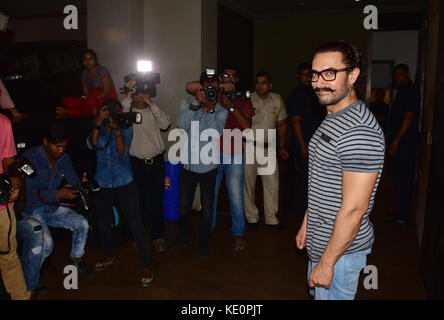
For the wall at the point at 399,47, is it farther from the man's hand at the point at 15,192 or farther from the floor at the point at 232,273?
the man's hand at the point at 15,192

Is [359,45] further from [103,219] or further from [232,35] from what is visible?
[103,219]

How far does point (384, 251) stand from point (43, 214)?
3.18 m

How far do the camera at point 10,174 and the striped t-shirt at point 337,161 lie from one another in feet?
5.95

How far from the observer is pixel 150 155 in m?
3.73

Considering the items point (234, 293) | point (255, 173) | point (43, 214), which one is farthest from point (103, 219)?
point (255, 173)

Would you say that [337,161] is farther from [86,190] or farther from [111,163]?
[86,190]

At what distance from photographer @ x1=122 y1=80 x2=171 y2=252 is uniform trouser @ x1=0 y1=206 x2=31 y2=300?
136cm

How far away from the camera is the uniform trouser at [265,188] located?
4.38 meters

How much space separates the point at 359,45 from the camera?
814cm

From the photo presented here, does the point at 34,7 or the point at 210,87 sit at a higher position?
the point at 34,7

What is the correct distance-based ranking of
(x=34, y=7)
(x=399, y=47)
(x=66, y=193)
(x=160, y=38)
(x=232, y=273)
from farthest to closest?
(x=399, y=47) → (x=34, y=7) → (x=160, y=38) → (x=232, y=273) → (x=66, y=193)

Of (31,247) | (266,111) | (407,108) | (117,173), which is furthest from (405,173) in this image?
(31,247)

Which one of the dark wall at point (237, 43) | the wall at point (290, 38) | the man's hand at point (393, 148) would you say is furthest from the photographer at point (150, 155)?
the wall at point (290, 38)

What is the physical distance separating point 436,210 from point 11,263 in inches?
115
